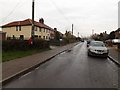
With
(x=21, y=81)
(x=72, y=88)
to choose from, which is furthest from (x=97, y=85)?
(x=21, y=81)

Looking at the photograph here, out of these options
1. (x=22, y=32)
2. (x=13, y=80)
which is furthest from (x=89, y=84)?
(x=22, y=32)

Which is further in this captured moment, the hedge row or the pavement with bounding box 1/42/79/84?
the hedge row

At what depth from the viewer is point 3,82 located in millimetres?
4500

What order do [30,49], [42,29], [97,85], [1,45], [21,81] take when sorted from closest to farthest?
[97,85]
[21,81]
[1,45]
[30,49]
[42,29]

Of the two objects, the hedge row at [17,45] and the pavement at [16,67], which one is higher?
the hedge row at [17,45]

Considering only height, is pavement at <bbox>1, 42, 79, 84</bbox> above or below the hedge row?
below

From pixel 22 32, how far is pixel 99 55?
30715 millimetres

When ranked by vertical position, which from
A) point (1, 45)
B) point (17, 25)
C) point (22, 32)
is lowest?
point (1, 45)

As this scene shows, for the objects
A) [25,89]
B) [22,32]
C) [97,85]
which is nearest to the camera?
[25,89]

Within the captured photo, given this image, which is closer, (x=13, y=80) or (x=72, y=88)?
(x=72, y=88)

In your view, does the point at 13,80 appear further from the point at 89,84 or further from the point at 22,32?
the point at 22,32

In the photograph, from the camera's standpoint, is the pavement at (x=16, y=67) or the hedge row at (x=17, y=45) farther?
the hedge row at (x=17, y=45)

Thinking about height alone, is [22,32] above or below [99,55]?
above

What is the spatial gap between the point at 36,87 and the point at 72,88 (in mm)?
1312
